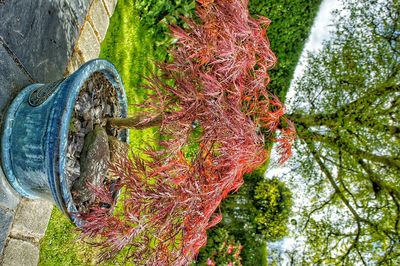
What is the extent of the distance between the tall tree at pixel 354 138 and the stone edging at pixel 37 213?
2979 mm

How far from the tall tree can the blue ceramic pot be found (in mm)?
3722

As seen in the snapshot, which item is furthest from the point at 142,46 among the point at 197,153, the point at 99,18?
the point at 197,153

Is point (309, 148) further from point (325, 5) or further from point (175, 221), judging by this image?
point (175, 221)

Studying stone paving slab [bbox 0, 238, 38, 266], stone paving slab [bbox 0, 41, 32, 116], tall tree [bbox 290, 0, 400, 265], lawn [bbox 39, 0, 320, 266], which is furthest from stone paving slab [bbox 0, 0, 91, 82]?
tall tree [bbox 290, 0, 400, 265]

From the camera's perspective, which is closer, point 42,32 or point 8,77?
point 8,77

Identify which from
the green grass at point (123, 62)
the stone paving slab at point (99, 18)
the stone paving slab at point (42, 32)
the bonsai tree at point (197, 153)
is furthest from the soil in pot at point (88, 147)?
the stone paving slab at point (99, 18)

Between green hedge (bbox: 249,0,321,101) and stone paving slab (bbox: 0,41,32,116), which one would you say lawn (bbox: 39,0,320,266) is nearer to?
green hedge (bbox: 249,0,321,101)

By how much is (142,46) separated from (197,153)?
2392 mm

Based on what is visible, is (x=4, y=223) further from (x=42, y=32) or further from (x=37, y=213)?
(x=42, y=32)

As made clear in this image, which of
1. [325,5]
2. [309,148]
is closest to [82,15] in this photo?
[309,148]

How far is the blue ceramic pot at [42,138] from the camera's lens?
6.02 feet

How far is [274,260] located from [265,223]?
608mm

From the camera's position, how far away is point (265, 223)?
587 centimetres

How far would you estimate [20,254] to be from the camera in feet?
8.33
